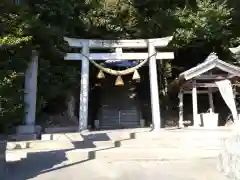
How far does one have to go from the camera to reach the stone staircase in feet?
26.9

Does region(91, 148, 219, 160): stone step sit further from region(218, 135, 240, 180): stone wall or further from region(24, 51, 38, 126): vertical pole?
region(24, 51, 38, 126): vertical pole

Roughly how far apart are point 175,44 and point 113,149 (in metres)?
8.22

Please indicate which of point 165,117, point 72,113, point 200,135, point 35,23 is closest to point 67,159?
point 200,135

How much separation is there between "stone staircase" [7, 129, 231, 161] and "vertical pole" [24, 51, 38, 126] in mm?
1744

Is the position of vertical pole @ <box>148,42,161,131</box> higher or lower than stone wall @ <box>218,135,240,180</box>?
higher

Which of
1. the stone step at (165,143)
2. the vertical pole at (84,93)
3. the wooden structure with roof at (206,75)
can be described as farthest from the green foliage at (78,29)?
the stone step at (165,143)

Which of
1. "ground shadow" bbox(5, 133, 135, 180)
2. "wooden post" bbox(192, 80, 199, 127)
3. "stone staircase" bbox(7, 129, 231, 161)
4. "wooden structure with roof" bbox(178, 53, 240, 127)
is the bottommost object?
"ground shadow" bbox(5, 133, 135, 180)

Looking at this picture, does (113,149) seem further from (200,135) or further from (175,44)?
(175,44)

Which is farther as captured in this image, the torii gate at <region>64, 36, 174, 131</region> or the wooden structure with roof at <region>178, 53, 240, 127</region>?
the wooden structure with roof at <region>178, 53, 240, 127</region>

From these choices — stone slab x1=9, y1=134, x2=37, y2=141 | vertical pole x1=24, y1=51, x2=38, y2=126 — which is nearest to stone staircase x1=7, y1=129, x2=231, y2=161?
stone slab x1=9, y1=134, x2=37, y2=141

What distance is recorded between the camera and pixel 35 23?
1154cm

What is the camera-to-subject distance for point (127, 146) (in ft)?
30.7

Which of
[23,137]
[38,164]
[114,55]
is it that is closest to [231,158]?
[38,164]

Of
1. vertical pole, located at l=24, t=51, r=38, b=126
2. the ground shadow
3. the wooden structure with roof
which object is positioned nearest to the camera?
the ground shadow
